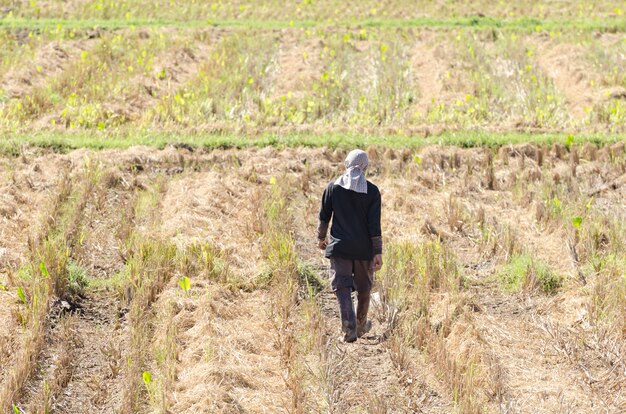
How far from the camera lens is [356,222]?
19.5ft

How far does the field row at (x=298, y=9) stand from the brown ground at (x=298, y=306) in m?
8.59

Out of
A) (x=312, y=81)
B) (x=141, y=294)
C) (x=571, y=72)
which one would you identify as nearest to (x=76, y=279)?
(x=141, y=294)

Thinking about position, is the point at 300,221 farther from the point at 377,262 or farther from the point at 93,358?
the point at 93,358

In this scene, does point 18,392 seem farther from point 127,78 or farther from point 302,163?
point 127,78

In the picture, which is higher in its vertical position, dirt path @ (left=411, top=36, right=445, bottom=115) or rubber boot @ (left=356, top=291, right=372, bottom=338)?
rubber boot @ (left=356, top=291, right=372, bottom=338)

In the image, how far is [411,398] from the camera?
18.1ft

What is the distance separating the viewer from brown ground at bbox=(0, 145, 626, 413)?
18.2 feet

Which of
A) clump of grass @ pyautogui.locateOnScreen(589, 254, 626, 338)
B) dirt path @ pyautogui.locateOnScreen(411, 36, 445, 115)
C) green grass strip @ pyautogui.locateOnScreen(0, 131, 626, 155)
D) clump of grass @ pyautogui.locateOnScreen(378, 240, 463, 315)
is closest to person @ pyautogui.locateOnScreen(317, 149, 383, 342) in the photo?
clump of grass @ pyautogui.locateOnScreen(378, 240, 463, 315)

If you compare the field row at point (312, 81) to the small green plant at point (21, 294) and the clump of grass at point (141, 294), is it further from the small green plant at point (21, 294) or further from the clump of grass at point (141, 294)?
the small green plant at point (21, 294)

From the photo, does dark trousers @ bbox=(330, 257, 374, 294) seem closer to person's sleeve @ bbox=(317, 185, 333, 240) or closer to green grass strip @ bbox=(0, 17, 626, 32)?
person's sleeve @ bbox=(317, 185, 333, 240)

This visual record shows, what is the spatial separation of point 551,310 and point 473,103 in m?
5.69

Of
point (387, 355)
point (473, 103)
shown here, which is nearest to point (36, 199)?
point (387, 355)

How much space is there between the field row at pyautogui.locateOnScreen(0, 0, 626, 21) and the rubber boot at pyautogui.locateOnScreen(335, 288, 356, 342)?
12364 millimetres

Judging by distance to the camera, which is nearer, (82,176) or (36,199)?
(36,199)
